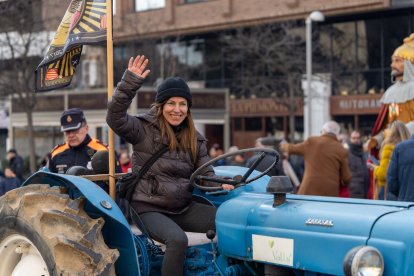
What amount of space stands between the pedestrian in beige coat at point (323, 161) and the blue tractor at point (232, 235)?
12.6 ft

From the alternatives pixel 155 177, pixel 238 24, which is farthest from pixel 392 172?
pixel 238 24

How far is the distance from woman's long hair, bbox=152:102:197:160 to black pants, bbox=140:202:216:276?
39cm

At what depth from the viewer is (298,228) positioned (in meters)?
4.00

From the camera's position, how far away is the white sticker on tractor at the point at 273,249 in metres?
4.03

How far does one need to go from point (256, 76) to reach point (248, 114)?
5.60ft

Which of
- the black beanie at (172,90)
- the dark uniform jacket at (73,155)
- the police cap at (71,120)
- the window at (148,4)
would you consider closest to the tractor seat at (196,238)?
the black beanie at (172,90)

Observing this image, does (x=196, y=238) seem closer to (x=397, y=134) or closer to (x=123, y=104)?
(x=123, y=104)

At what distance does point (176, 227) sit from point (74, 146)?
8.96 ft

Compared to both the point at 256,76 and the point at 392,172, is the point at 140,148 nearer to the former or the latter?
the point at 392,172

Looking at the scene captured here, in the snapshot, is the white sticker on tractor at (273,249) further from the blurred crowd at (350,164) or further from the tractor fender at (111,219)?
the blurred crowd at (350,164)

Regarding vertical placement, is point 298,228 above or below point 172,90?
below

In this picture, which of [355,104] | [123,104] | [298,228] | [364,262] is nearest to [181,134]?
[123,104]

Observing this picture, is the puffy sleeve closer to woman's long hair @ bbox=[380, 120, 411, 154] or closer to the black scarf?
woman's long hair @ bbox=[380, 120, 411, 154]

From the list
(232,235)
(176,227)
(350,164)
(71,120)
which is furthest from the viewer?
(350,164)
